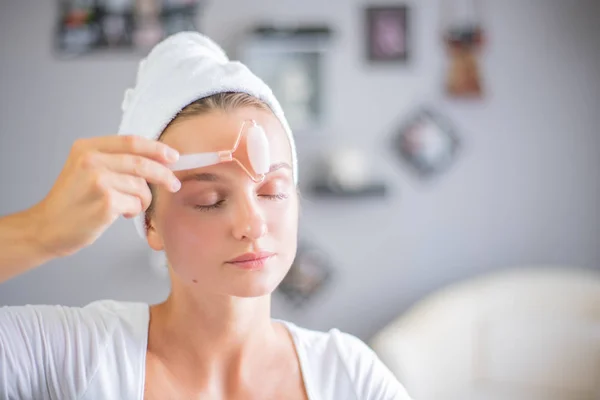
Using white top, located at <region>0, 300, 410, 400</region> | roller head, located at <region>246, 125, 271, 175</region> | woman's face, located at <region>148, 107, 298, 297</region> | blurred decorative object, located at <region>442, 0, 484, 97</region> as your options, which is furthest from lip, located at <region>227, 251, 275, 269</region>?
blurred decorative object, located at <region>442, 0, 484, 97</region>

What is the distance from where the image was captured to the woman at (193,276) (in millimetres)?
894

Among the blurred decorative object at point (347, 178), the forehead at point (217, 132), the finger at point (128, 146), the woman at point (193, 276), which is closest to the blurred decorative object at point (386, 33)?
the blurred decorative object at point (347, 178)

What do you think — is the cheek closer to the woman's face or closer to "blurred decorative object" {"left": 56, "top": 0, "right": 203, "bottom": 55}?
the woman's face

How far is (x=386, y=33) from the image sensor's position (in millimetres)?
2596

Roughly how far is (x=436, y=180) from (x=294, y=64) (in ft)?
2.49

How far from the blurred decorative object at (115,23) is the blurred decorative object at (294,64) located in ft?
1.03

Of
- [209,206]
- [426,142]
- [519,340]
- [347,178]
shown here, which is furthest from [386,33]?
[209,206]

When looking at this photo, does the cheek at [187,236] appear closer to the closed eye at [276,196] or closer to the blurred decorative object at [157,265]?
the closed eye at [276,196]

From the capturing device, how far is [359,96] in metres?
2.60

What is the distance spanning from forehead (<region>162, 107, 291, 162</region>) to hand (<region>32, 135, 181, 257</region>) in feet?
0.48

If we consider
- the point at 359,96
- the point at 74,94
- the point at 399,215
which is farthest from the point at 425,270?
the point at 74,94

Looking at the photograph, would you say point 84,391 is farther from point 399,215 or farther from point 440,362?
point 399,215

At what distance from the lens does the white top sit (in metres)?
0.93

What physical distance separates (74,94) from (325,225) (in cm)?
113
